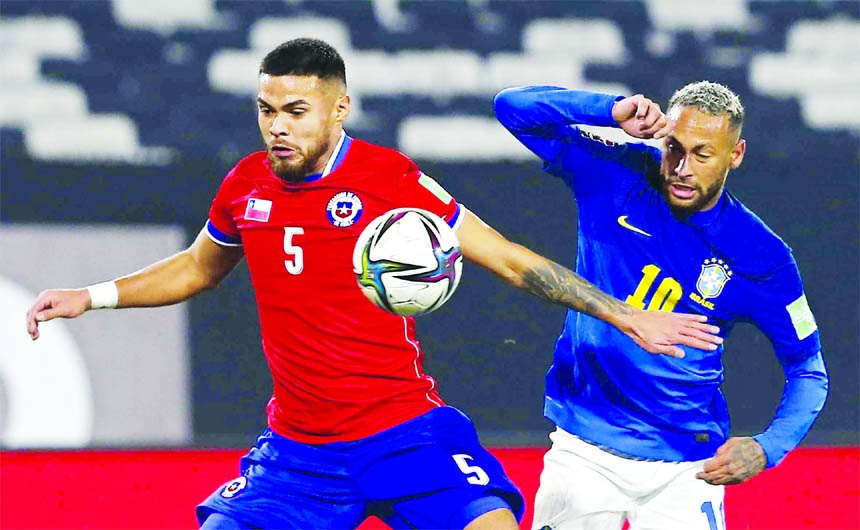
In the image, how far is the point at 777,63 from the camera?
328 inches

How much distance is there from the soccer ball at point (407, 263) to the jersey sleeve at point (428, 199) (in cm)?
20

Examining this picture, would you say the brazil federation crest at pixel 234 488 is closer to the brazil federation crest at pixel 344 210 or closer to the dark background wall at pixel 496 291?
the brazil federation crest at pixel 344 210

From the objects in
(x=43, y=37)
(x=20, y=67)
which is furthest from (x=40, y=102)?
(x=43, y=37)

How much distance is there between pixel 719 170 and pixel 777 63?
4.67 meters

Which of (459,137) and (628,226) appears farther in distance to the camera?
(459,137)

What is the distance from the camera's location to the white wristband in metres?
4.00

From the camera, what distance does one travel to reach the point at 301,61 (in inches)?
148

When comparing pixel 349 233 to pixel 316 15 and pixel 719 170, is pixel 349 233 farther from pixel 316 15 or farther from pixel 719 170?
pixel 316 15

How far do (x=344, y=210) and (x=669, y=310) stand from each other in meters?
1.01

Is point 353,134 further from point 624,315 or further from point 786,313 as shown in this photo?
point 624,315

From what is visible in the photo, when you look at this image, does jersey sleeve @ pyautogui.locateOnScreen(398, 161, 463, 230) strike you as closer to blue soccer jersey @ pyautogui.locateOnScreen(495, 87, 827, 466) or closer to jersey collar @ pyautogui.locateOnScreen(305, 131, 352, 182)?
jersey collar @ pyautogui.locateOnScreen(305, 131, 352, 182)

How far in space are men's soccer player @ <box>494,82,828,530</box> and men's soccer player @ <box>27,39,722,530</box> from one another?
33cm

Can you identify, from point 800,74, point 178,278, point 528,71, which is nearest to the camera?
point 178,278

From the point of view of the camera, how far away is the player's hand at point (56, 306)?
12.5 ft
